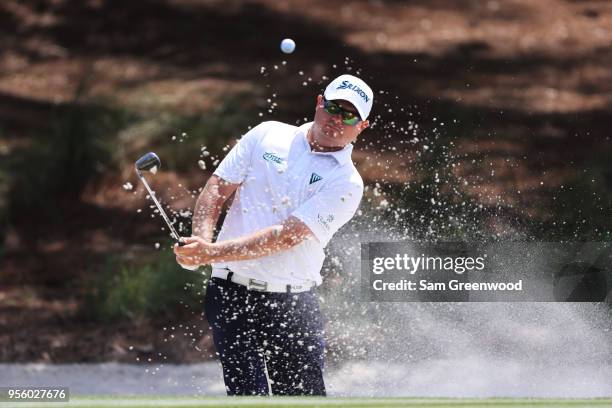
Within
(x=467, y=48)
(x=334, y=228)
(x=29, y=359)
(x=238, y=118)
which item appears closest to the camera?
(x=334, y=228)

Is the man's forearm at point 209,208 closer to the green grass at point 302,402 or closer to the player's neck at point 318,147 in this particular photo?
the player's neck at point 318,147

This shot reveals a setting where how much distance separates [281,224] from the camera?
4.21 metres

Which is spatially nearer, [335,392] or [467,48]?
[335,392]

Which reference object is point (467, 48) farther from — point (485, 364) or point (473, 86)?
point (485, 364)

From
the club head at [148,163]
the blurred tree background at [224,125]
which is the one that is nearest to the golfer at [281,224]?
the club head at [148,163]

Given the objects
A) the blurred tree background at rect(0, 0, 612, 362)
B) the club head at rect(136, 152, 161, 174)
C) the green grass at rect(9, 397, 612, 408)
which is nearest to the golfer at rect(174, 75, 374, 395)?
the club head at rect(136, 152, 161, 174)

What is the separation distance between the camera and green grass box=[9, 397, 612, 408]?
3625 millimetres

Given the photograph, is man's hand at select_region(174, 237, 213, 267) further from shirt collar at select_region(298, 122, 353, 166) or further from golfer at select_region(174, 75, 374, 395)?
shirt collar at select_region(298, 122, 353, 166)

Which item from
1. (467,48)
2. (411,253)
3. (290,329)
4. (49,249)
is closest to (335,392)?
(411,253)

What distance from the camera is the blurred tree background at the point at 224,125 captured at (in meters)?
7.48

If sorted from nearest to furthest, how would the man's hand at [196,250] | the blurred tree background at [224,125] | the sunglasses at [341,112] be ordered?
the man's hand at [196,250] < the sunglasses at [341,112] < the blurred tree background at [224,125]

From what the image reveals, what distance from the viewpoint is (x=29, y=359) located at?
7535 mm

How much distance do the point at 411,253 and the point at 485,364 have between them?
2.52ft

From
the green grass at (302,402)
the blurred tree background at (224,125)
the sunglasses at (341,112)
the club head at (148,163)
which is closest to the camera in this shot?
the green grass at (302,402)
